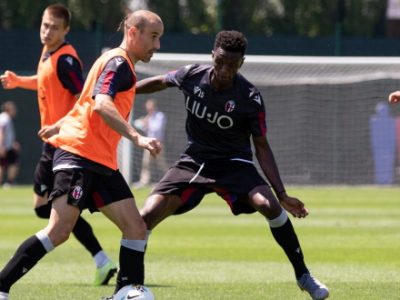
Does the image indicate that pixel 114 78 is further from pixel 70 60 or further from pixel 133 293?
pixel 70 60

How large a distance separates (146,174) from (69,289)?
49.8 ft

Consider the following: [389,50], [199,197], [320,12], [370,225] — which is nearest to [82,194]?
[199,197]

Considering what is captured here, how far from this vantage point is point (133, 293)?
8008 millimetres

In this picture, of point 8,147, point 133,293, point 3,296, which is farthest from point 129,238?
point 8,147

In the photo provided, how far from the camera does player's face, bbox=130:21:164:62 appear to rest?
812 centimetres

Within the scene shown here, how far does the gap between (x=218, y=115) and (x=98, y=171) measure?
133 cm

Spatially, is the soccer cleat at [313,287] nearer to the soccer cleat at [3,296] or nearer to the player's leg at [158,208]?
the player's leg at [158,208]

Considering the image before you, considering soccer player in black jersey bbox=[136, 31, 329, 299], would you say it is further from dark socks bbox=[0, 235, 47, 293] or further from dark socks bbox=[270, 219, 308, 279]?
dark socks bbox=[0, 235, 47, 293]

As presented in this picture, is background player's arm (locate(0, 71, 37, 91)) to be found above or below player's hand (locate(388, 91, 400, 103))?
below

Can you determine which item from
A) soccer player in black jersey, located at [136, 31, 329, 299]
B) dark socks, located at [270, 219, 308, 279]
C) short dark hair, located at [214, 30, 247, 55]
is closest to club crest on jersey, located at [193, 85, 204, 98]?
soccer player in black jersey, located at [136, 31, 329, 299]

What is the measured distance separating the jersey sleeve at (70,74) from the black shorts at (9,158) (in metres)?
17.9

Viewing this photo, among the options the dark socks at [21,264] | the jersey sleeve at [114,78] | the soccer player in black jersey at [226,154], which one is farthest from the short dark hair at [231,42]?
the dark socks at [21,264]

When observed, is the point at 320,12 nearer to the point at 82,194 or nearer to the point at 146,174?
the point at 146,174

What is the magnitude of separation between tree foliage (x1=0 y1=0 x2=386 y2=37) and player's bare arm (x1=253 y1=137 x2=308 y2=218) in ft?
67.0
